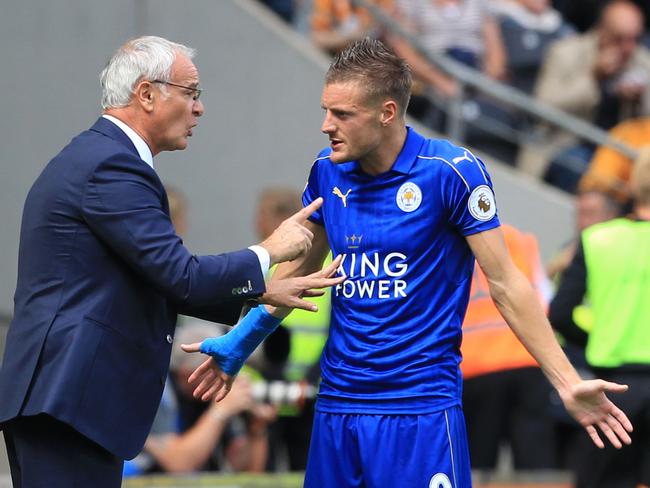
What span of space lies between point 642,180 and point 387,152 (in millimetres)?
2009

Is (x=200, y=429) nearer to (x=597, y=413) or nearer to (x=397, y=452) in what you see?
(x=397, y=452)

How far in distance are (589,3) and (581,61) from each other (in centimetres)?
221

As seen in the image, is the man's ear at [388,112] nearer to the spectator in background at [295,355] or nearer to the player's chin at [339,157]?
the player's chin at [339,157]

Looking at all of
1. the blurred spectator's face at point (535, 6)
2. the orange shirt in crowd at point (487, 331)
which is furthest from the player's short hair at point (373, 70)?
the blurred spectator's face at point (535, 6)

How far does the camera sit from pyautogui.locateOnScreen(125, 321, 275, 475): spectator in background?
7.30m

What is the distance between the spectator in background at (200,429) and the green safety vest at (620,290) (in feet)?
6.49

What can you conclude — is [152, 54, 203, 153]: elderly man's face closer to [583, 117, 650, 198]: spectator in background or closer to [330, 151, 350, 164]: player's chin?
[330, 151, 350, 164]: player's chin

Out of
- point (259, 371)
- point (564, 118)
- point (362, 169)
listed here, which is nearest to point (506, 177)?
point (564, 118)

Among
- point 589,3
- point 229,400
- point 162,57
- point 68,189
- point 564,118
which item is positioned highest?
point 589,3

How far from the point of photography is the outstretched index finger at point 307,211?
189 inches

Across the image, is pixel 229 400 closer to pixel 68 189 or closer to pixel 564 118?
pixel 68 189

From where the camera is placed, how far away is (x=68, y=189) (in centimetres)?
443

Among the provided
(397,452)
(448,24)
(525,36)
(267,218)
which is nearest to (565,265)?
(267,218)

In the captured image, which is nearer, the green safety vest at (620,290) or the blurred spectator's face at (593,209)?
the green safety vest at (620,290)
